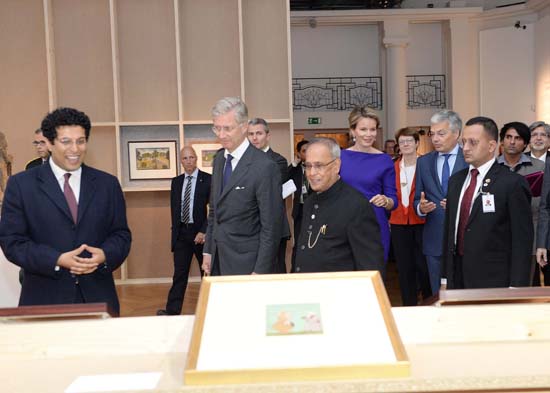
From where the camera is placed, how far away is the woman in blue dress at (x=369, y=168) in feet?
14.0

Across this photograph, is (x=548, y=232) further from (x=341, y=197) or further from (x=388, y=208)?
(x=341, y=197)

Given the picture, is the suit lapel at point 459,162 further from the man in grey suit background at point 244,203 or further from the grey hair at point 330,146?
the grey hair at point 330,146

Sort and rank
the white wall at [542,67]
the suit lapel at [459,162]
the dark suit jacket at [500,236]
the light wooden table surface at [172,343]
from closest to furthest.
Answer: the light wooden table surface at [172,343] → the dark suit jacket at [500,236] → the suit lapel at [459,162] → the white wall at [542,67]

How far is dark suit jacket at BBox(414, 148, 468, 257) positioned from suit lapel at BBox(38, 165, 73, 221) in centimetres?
283

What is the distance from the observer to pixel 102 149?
7996 millimetres

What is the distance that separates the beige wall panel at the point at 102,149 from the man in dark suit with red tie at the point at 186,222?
5.33 feet

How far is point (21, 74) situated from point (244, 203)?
547cm

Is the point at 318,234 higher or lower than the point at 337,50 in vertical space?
lower

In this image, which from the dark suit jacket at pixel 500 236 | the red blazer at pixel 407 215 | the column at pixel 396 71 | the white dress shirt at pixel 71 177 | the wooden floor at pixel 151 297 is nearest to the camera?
the white dress shirt at pixel 71 177

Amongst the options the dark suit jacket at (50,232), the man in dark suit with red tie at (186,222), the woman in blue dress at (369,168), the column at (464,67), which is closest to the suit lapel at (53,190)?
the dark suit jacket at (50,232)

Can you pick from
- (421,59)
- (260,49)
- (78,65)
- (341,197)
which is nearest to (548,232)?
(341,197)

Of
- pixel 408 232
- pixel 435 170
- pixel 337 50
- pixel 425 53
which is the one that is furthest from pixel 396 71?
pixel 435 170

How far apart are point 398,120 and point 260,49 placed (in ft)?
34.5

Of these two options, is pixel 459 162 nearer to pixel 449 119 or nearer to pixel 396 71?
pixel 449 119
